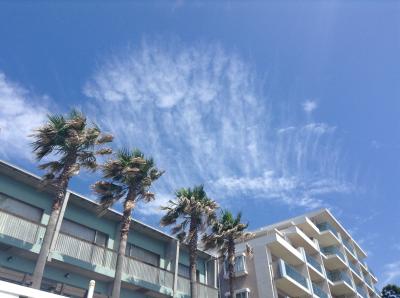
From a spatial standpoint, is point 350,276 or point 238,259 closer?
point 238,259

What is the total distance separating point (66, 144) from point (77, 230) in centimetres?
526

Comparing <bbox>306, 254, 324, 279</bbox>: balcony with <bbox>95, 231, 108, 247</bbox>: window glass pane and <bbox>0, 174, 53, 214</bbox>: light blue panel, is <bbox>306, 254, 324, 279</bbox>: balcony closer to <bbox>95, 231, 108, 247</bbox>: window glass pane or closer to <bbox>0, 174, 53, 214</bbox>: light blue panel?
<bbox>95, 231, 108, 247</bbox>: window glass pane

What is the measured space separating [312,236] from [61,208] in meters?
31.8

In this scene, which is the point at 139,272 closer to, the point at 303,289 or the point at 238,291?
the point at 238,291

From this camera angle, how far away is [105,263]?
61.8 ft

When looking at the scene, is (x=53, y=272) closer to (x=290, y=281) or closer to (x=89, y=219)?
(x=89, y=219)

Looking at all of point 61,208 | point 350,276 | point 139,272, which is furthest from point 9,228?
point 350,276

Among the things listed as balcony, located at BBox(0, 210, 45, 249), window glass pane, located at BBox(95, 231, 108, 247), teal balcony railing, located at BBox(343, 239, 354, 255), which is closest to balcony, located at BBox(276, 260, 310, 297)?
window glass pane, located at BBox(95, 231, 108, 247)

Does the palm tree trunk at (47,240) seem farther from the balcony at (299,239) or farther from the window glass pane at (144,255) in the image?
the balcony at (299,239)

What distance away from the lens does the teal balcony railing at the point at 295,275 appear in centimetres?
2859

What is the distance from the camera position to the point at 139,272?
66.2 feet

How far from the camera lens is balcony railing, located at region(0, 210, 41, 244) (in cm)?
1532

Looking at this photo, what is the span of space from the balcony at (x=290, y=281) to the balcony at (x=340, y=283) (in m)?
9.42

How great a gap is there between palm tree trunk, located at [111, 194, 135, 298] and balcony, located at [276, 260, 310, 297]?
1450 centimetres
